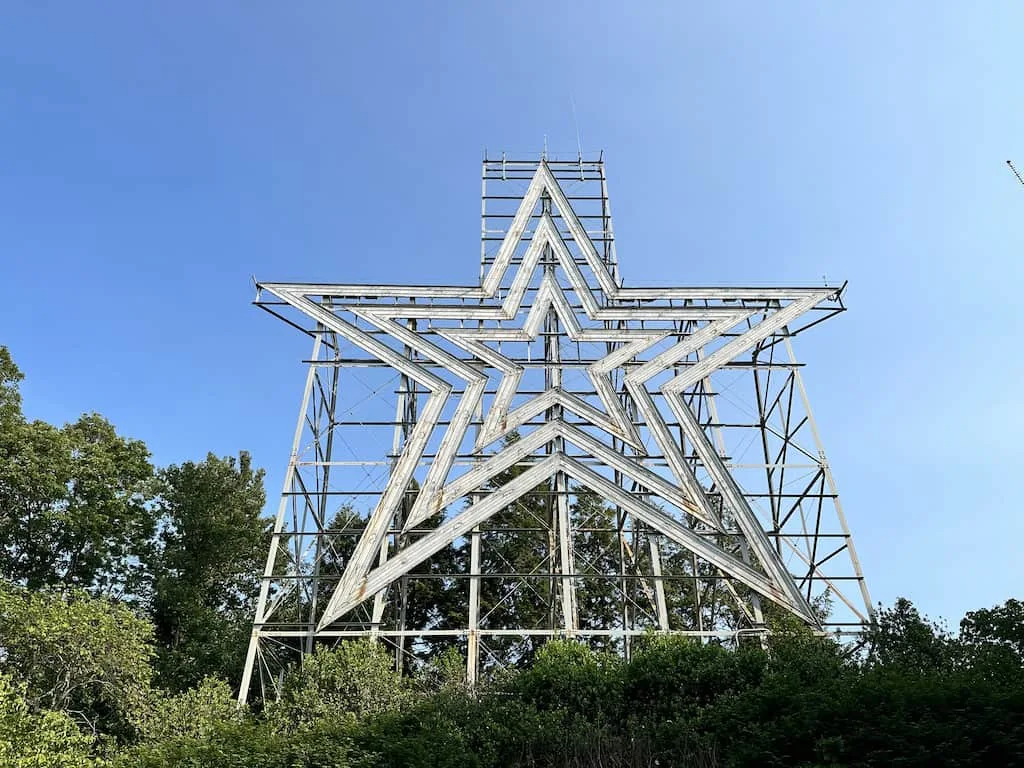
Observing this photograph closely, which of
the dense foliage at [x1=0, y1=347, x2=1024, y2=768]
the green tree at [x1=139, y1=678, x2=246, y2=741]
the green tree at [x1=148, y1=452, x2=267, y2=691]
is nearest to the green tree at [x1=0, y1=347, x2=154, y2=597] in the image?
the green tree at [x1=148, y1=452, x2=267, y2=691]

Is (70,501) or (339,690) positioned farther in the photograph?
(70,501)

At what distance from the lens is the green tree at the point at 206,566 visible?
23969 mm

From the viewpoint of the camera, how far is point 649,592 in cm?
2161

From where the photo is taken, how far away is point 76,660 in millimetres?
17031

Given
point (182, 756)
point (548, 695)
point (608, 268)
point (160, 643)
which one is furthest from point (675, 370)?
point (160, 643)

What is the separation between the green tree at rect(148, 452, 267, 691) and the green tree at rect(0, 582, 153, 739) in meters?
6.12

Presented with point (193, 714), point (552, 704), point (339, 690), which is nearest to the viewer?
point (552, 704)

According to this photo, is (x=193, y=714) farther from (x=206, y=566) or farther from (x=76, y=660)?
(x=206, y=566)

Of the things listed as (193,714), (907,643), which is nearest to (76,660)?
(193,714)

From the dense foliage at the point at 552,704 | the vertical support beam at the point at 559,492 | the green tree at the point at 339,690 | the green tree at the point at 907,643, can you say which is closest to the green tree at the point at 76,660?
the dense foliage at the point at 552,704

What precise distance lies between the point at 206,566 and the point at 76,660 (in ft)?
30.8

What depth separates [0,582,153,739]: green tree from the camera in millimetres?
16781

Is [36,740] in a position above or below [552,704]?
below

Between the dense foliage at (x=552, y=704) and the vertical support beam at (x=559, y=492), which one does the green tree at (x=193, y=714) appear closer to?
the dense foliage at (x=552, y=704)
